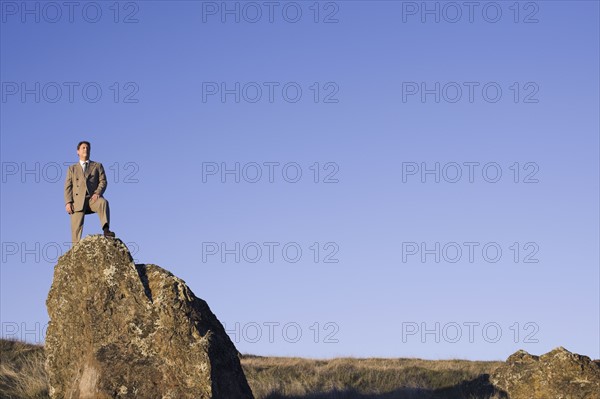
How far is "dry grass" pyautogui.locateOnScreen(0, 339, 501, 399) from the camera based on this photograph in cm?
1972

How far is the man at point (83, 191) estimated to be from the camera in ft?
52.4

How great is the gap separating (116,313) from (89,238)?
4.99 feet

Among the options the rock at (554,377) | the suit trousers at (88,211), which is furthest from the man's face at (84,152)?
the rock at (554,377)

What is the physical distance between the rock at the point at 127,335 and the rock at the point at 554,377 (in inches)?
307

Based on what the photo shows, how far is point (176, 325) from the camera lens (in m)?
13.7

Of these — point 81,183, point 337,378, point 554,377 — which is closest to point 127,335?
point 81,183

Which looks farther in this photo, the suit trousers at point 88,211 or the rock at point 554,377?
the rock at point 554,377

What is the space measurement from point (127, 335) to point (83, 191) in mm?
3494

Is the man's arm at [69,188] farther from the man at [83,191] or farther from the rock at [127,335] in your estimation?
the rock at [127,335]

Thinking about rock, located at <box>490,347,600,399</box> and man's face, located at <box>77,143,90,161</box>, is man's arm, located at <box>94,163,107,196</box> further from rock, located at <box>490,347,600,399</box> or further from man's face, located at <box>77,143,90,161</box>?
rock, located at <box>490,347,600,399</box>

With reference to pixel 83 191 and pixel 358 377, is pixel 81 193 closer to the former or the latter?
pixel 83 191

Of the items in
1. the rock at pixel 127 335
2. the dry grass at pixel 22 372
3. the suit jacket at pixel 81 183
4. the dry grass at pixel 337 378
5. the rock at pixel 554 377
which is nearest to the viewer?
the rock at pixel 127 335

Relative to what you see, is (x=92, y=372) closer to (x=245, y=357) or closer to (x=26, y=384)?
(x=26, y=384)

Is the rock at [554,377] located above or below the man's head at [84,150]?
below
